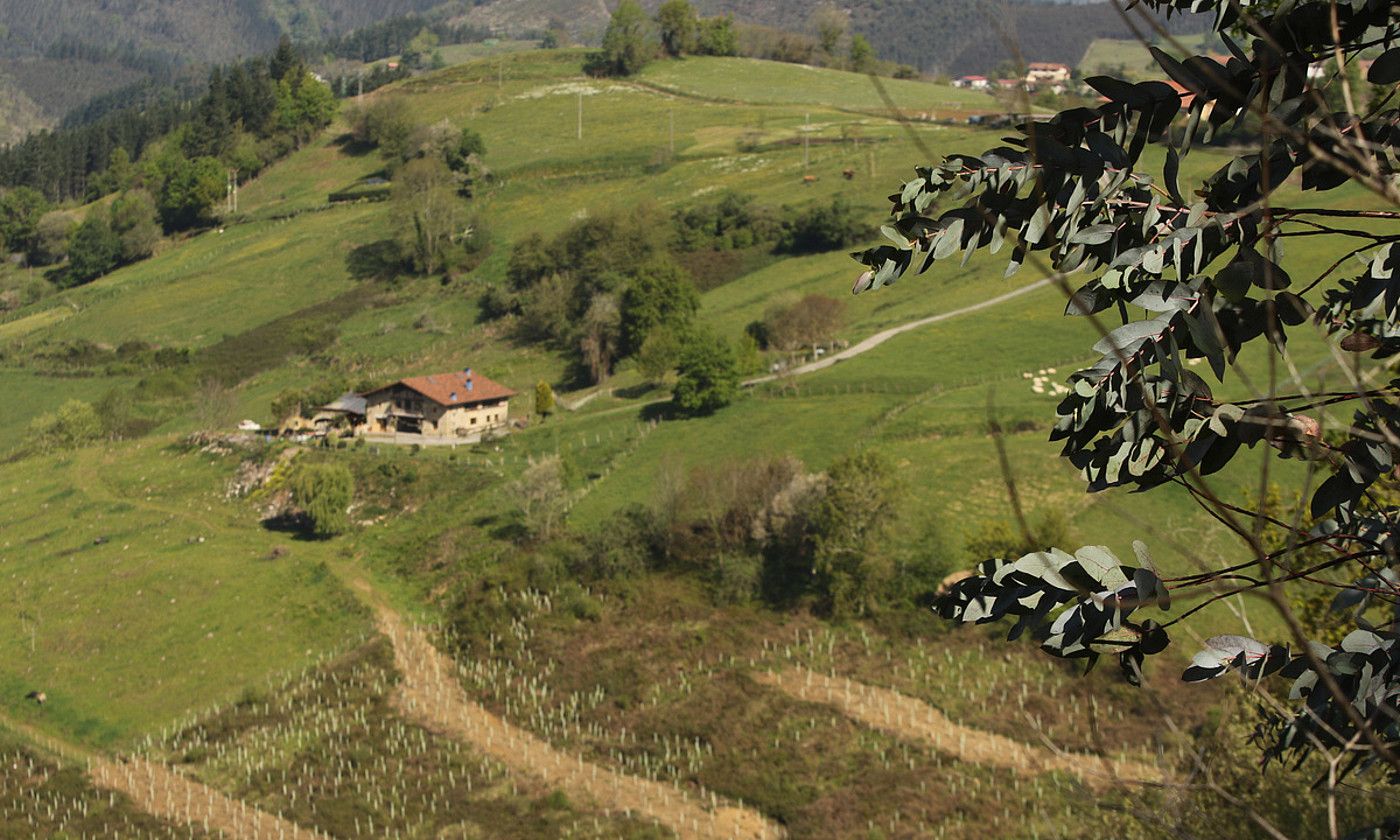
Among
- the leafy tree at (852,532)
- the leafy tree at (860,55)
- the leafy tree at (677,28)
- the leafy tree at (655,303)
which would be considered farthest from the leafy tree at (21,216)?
the leafy tree at (852,532)

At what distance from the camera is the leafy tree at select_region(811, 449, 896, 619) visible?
161ft

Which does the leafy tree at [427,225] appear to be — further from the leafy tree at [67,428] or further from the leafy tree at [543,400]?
the leafy tree at [543,400]

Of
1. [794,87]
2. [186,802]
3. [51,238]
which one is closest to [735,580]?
[186,802]

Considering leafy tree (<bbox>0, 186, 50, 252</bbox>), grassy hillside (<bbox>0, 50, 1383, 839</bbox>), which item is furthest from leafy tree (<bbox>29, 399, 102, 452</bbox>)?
leafy tree (<bbox>0, 186, 50, 252</bbox>)

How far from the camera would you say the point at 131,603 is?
187ft

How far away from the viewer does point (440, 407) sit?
261 ft

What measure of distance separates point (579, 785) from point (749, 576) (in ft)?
48.6

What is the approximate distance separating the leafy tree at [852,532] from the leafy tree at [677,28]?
15338 cm

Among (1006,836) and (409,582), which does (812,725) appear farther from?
(409,582)

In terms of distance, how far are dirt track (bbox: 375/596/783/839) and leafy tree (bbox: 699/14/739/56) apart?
159m

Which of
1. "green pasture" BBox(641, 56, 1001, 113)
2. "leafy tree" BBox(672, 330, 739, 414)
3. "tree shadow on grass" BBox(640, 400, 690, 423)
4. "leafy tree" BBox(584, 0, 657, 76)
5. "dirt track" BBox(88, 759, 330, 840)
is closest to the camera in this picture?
"dirt track" BBox(88, 759, 330, 840)

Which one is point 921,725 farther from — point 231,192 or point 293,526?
→ point 231,192

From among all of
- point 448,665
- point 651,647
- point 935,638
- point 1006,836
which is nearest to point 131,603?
point 448,665

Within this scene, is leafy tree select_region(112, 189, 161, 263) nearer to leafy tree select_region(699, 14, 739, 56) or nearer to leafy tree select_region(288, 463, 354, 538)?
leafy tree select_region(288, 463, 354, 538)
